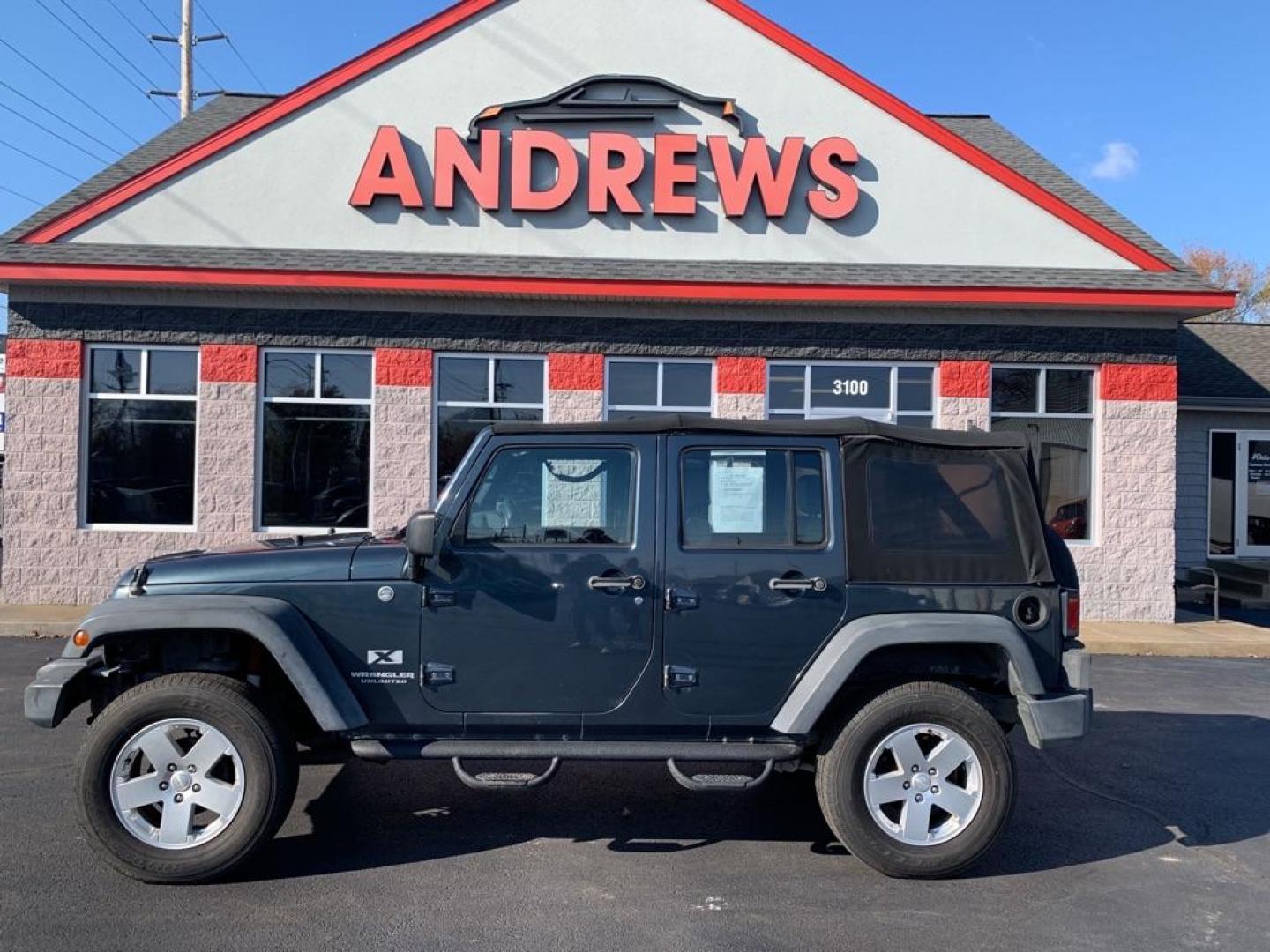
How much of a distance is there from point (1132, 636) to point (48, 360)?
42.4 ft

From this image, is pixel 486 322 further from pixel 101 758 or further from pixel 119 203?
pixel 101 758

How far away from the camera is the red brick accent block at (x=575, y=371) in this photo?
38.2ft

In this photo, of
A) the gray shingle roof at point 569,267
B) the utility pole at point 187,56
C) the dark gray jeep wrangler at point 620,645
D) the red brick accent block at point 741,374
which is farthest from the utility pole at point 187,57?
the dark gray jeep wrangler at point 620,645

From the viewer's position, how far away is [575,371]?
11.7m

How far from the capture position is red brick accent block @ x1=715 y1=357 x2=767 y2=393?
11734mm

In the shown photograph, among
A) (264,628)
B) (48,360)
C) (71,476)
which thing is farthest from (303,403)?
(264,628)

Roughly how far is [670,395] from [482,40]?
5.02m

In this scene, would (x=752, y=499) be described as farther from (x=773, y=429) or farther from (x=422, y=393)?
(x=422, y=393)

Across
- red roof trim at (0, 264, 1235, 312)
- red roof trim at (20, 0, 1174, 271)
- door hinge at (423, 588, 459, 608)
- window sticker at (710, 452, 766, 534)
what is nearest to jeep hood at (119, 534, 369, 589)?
door hinge at (423, 588, 459, 608)

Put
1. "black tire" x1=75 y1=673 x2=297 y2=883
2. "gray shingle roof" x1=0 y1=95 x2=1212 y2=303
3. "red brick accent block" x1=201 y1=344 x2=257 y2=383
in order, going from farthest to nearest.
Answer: "red brick accent block" x1=201 y1=344 x2=257 y2=383
"gray shingle roof" x1=0 y1=95 x2=1212 y2=303
"black tire" x1=75 y1=673 x2=297 y2=883

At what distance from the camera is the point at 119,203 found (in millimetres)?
11469

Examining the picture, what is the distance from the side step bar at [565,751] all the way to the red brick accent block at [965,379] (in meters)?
8.43

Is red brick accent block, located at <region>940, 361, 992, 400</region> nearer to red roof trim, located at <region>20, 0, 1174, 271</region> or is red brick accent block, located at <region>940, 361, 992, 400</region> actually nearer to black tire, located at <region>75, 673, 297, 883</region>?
red roof trim, located at <region>20, 0, 1174, 271</region>

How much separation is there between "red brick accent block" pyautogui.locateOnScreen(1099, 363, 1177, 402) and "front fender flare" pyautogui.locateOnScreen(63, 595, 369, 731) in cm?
1061
